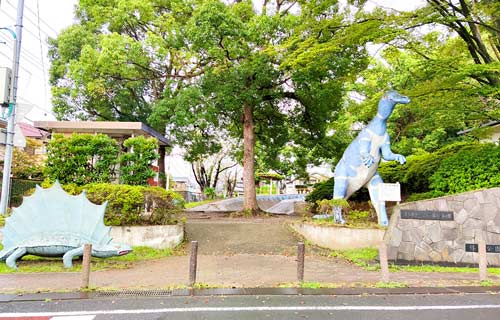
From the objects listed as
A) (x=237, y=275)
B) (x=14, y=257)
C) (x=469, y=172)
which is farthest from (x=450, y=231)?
(x=14, y=257)

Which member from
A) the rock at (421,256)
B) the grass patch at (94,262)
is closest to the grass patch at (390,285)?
the rock at (421,256)

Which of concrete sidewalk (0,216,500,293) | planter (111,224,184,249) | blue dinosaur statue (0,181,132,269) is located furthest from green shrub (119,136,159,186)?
blue dinosaur statue (0,181,132,269)

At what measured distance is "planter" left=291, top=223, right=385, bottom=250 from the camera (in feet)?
34.3

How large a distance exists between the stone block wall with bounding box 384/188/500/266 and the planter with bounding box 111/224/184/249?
6240mm

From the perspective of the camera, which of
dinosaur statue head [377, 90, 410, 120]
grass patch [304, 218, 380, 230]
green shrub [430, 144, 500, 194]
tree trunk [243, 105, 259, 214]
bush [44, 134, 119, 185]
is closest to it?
grass patch [304, 218, 380, 230]

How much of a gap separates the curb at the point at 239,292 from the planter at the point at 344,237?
11.0ft

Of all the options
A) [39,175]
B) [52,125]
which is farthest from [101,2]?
[39,175]

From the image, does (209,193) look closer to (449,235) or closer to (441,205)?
(441,205)

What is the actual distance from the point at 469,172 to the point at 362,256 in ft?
15.4

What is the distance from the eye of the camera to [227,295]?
6.27 metres

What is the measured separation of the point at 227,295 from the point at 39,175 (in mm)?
15039

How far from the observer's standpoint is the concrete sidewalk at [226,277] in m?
6.97

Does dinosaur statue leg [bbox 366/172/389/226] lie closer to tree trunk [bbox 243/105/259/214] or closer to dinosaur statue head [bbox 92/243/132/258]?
dinosaur statue head [bbox 92/243/132/258]

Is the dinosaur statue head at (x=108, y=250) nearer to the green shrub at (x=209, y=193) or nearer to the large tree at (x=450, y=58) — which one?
the large tree at (x=450, y=58)
